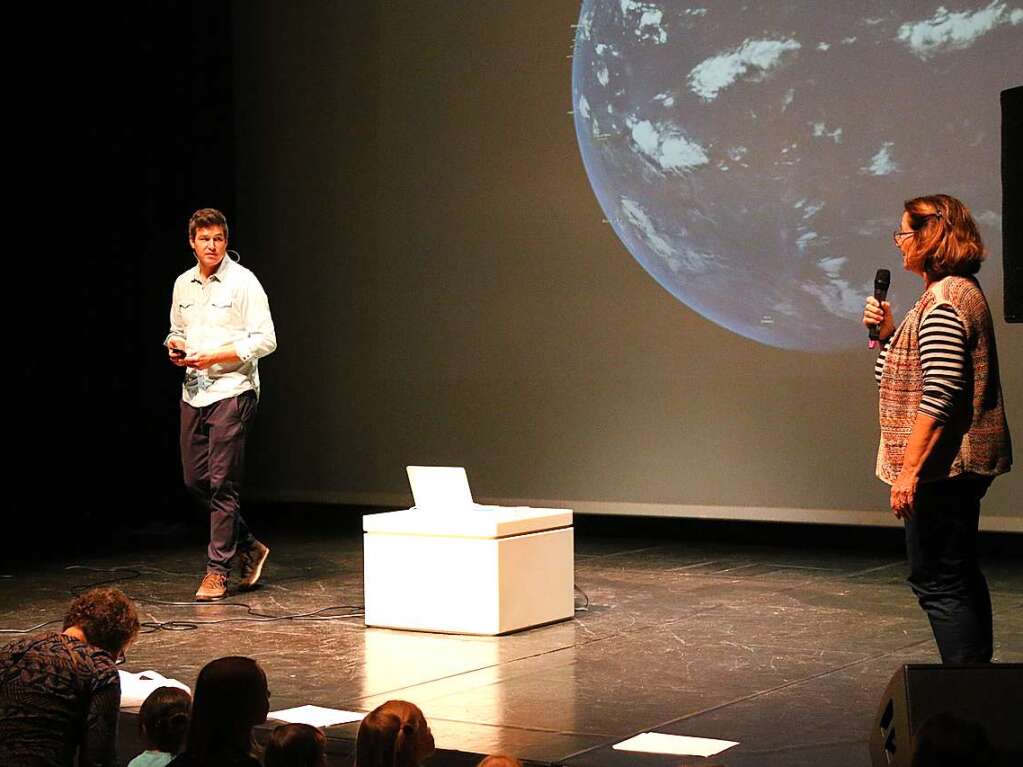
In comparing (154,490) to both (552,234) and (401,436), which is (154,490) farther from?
(552,234)

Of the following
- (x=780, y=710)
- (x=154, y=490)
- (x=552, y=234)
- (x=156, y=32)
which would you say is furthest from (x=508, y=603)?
(x=156, y=32)

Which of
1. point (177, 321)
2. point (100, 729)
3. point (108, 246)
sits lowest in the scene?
point (100, 729)

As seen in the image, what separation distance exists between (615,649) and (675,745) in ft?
4.55

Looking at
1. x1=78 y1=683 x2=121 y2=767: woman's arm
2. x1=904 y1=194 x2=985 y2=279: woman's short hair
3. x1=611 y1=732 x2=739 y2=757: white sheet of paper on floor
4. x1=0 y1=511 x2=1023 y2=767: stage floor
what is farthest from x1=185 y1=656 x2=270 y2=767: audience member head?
x1=904 y1=194 x2=985 y2=279: woman's short hair

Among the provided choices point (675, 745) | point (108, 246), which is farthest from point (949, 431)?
point (108, 246)

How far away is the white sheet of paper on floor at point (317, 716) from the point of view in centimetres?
410

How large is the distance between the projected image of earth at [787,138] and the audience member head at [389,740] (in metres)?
5.54

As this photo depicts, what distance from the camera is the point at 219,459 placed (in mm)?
6316

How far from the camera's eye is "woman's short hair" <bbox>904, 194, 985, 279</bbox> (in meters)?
3.74

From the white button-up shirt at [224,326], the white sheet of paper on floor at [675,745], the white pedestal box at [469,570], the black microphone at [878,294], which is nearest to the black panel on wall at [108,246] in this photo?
the white button-up shirt at [224,326]

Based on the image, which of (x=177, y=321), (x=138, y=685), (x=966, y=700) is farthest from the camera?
(x=177, y=321)

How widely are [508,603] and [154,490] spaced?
15.0 feet

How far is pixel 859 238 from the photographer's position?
7.59 metres

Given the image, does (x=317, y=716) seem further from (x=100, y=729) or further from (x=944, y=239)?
(x=944, y=239)
